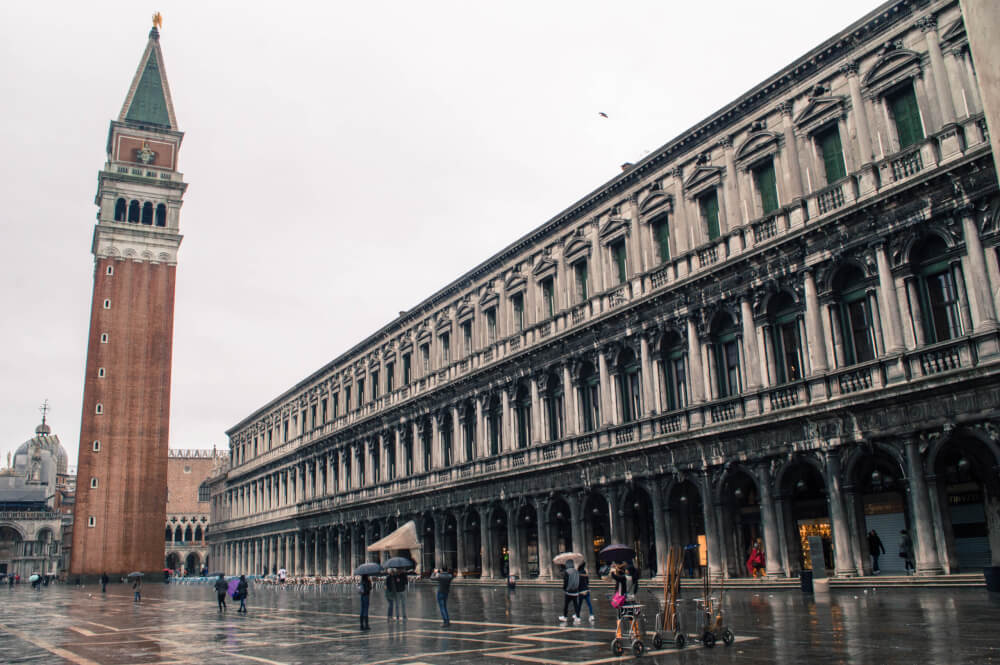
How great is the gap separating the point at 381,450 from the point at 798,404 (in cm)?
3505

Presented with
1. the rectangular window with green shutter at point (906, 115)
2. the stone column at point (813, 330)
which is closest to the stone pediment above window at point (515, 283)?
the stone column at point (813, 330)

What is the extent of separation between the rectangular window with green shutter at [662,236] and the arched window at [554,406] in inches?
330

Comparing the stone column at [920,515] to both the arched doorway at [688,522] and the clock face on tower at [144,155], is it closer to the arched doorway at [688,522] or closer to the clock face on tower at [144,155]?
the arched doorway at [688,522]

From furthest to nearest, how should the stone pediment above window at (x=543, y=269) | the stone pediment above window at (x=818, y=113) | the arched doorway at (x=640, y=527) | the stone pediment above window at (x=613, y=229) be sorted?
1. the stone pediment above window at (x=543, y=269)
2. the stone pediment above window at (x=613, y=229)
3. the arched doorway at (x=640, y=527)
4. the stone pediment above window at (x=818, y=113)

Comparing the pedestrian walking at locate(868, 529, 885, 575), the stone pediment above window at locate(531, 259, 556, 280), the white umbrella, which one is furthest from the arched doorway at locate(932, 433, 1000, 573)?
the stone pediment above window at locate(531, 259, 556, 280)

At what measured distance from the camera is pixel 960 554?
23.1 m

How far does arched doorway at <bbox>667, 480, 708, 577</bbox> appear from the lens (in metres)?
31.3

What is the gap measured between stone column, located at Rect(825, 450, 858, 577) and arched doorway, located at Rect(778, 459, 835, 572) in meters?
1.41

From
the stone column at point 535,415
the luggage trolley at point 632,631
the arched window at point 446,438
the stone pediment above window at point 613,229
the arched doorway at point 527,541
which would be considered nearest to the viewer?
the luggage trolley at point 632,631

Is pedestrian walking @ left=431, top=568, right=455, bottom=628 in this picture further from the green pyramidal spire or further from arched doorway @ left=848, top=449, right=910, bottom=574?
the green pyramidal spire

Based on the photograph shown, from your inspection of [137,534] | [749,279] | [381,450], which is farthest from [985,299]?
[137,534]

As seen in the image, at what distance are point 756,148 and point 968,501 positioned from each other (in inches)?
534

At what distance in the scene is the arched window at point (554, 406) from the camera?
39472 millimetres

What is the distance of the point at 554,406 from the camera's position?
3997 cm
